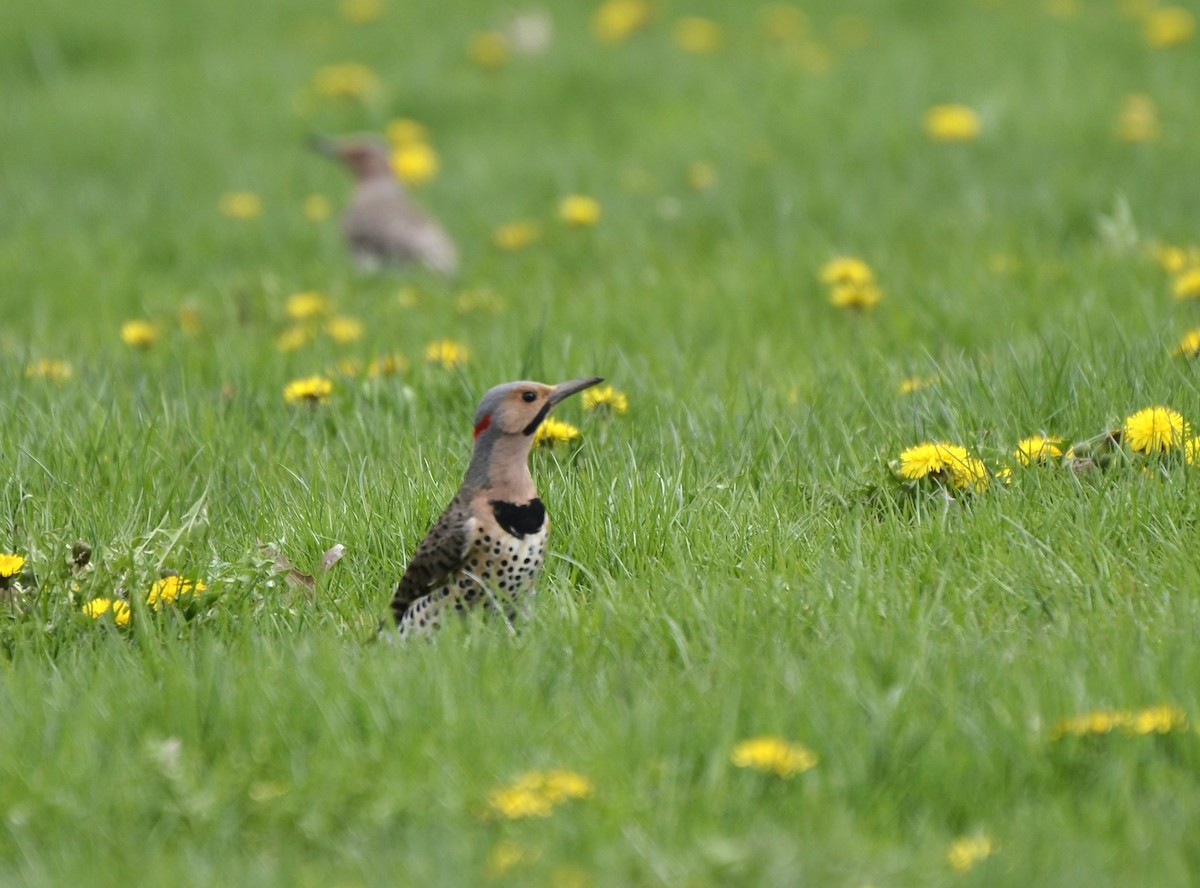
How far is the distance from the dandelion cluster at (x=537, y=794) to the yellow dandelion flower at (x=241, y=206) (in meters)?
5.99

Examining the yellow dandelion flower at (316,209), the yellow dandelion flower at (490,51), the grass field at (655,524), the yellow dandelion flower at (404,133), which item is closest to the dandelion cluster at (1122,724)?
the grass field at (655,524)

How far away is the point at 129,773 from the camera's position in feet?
9.62

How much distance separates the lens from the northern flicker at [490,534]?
3537 mm

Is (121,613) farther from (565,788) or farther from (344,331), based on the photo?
(344,331)

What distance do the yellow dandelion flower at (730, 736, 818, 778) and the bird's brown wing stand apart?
942 mm

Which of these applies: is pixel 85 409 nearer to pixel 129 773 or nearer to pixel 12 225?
pixel 129 773

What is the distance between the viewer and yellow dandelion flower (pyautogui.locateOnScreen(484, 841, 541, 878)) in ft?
8.50

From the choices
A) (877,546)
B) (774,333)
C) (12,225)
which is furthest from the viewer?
(12,225)

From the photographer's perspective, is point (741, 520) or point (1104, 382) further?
point (1104, 382)

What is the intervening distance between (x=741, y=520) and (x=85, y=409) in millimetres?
2276

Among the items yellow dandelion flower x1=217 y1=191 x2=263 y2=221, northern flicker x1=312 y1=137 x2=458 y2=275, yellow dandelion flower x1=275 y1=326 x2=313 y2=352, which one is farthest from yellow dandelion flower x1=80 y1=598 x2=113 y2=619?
yellow dandelion flower x1=217 y1=191 x2=263 y2=221

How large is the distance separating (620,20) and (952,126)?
376 centimetres

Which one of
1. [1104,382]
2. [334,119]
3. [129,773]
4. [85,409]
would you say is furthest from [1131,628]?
[334,119]

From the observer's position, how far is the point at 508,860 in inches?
103
